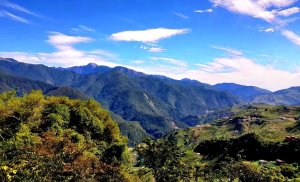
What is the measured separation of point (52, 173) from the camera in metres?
50.4

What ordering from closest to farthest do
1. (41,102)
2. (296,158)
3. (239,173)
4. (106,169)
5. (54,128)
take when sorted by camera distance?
(106,169) → (239,173) → (54,128) → (41,102) → (296,158)

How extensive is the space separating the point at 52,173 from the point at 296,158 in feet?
356

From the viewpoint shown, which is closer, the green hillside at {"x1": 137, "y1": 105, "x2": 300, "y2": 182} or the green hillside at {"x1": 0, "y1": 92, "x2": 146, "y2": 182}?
the green hillside at {"x1": 0, "y1": 92, "x2": 146, "y2": 182}

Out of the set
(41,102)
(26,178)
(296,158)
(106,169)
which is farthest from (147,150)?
(296,158)

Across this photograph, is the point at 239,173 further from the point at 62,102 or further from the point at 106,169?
the point at 62,102

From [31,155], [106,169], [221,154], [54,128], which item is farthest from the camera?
[221,154]

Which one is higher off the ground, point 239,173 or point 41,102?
point 41,102

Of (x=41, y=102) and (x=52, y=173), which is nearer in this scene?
(x=52, y=173)

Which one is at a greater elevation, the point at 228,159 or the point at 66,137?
the point at 66,137

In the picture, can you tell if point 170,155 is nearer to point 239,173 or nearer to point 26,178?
point 239,173

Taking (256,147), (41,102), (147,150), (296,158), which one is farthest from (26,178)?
(256,147)

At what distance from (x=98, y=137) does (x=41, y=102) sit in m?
20.2

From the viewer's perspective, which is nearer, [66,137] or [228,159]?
[66,137]

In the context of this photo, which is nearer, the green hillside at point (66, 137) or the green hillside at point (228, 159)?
the green hillside at point (66, 137)
